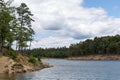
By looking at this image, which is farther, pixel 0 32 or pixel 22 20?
pixel 22 20

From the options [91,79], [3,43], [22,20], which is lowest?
[91,79]

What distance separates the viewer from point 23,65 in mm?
84438

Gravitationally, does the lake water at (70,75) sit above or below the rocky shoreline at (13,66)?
below

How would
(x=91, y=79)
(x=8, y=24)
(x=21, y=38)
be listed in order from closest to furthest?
(x=91, y=79), (x=8, y=24), (x=21, y=38)

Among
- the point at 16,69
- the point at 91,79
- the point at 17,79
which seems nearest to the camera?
the point at 17,79

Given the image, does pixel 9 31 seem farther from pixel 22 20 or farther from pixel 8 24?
pixel 22 20

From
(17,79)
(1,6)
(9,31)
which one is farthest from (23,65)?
(17,79)

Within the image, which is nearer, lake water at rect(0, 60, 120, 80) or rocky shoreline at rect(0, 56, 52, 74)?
lake water at rect(0, 60, 120, 80)

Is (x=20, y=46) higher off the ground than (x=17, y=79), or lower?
higher

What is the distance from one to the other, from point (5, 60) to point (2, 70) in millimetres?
3872

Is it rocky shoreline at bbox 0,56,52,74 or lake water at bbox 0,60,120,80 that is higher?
rocky shoreline at bbox 0,56,52,74

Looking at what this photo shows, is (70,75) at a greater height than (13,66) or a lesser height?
lesser

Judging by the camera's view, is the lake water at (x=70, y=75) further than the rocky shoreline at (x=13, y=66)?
No

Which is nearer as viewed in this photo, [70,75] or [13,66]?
[70,75]
